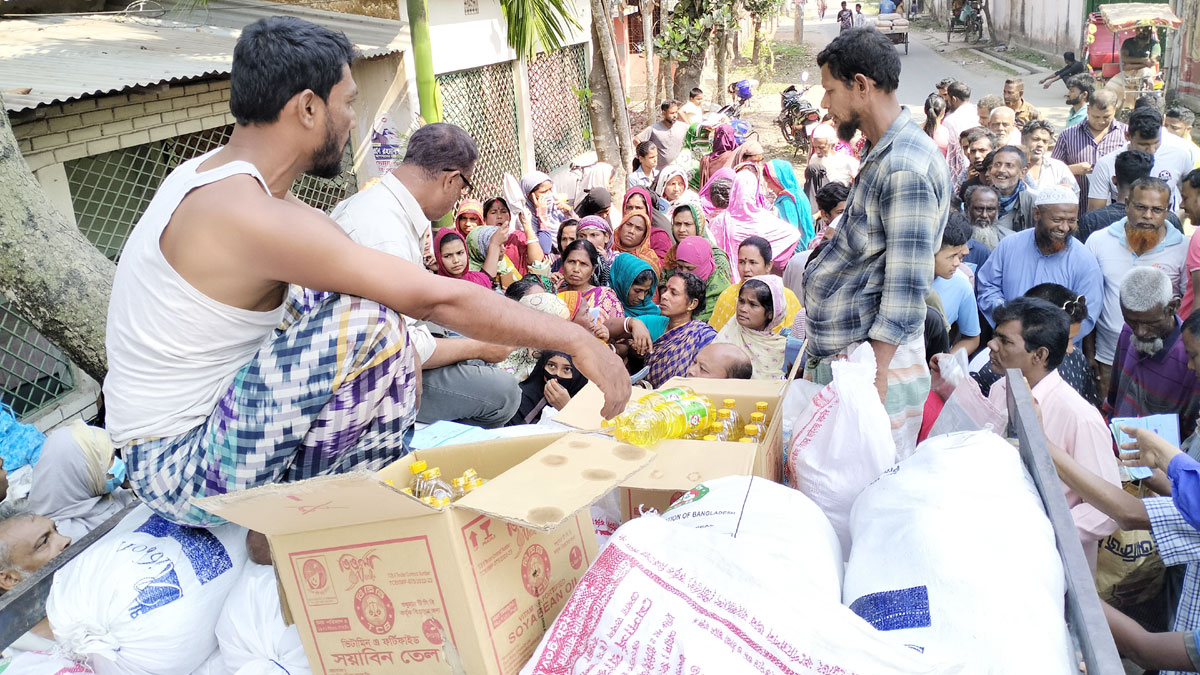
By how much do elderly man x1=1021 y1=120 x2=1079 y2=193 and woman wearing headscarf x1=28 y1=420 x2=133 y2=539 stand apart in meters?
5.40

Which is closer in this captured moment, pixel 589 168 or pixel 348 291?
pixel 348 291

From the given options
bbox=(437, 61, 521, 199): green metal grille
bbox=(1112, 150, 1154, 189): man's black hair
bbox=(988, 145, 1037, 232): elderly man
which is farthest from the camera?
bbox=(437, 61, 521, 199): green metal grille

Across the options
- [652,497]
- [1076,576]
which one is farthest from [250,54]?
[1076,576]

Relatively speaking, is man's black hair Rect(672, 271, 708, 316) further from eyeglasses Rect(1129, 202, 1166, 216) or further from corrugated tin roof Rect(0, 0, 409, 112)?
corrugated tin roof Rect(0, 0, 409, 112)

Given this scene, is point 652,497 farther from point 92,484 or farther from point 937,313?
point 92,484

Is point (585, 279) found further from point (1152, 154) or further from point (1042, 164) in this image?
point (1152, 154)

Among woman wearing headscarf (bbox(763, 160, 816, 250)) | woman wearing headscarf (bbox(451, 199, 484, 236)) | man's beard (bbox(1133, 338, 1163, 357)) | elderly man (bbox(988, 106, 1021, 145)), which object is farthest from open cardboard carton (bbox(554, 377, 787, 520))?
elderly man (bbox(988, 106, 1021, 145))

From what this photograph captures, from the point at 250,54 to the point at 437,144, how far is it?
1205 millimetres

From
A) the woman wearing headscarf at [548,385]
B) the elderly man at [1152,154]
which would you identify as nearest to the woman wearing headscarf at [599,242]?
the woman wearing headscarf at [548,385]

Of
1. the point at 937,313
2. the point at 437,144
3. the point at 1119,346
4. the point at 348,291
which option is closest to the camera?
the point at 348,291

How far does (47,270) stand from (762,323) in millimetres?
3133

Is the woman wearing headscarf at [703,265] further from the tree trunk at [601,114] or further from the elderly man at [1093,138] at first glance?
the tree trunk at [601,114]

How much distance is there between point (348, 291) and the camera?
1.84 m

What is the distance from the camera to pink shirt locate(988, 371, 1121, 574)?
2.71 metres
